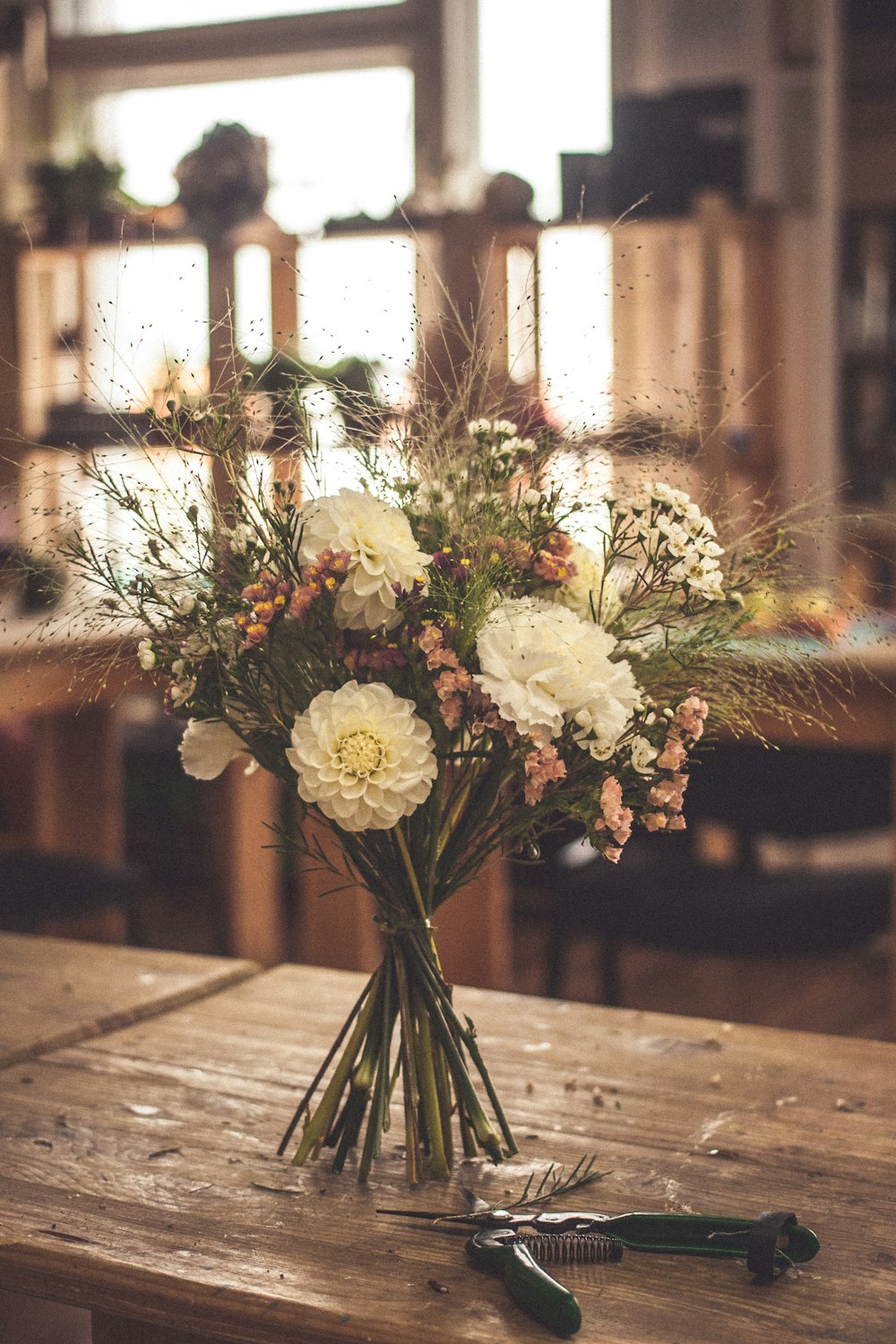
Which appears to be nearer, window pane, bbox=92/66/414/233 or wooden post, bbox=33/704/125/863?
wooden post, bbox=33/704/125/863

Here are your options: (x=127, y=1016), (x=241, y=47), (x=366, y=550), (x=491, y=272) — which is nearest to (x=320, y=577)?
(x=366, y=550)

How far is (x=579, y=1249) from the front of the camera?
36.8 inches

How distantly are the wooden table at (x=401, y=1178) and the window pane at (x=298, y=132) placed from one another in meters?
3.88

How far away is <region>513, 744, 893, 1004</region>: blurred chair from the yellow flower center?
1091 millimetres

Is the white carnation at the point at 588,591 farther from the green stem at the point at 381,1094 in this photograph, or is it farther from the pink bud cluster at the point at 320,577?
the green stem at the point at 381,1094

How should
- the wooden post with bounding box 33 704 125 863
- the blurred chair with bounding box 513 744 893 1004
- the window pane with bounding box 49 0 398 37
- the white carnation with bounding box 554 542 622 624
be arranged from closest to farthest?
the white carnation with bounding box 554 542 622 624 < the blurred chair with bounding box 513 744 893 1004 < the wooden post with bounding box 33 704 125 863 < the window pane with bounding box 49 0 398 37

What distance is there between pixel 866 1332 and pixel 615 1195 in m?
0.22

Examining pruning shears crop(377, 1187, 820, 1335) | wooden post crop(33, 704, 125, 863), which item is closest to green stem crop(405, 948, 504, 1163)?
pruning shears crop(377, 1187, 820, 1335)

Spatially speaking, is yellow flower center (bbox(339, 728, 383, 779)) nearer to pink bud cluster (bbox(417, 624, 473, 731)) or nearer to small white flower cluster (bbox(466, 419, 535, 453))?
pink bud cluster (bbox(417, 624, 473, 731))

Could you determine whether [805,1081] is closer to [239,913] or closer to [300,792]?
[300,792]

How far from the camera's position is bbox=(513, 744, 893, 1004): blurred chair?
7.76 ft

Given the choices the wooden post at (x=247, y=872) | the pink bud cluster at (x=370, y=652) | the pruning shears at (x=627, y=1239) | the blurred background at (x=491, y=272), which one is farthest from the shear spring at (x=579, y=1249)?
the wooden post at (x=247, y=872)

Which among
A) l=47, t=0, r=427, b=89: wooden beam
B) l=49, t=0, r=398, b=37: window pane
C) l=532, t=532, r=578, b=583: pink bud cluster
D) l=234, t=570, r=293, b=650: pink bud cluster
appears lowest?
l=234, t=570, r=293, b=650: pink bud cluster

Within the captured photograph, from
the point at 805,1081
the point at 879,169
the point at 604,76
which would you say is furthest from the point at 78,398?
the point at 805,1081
